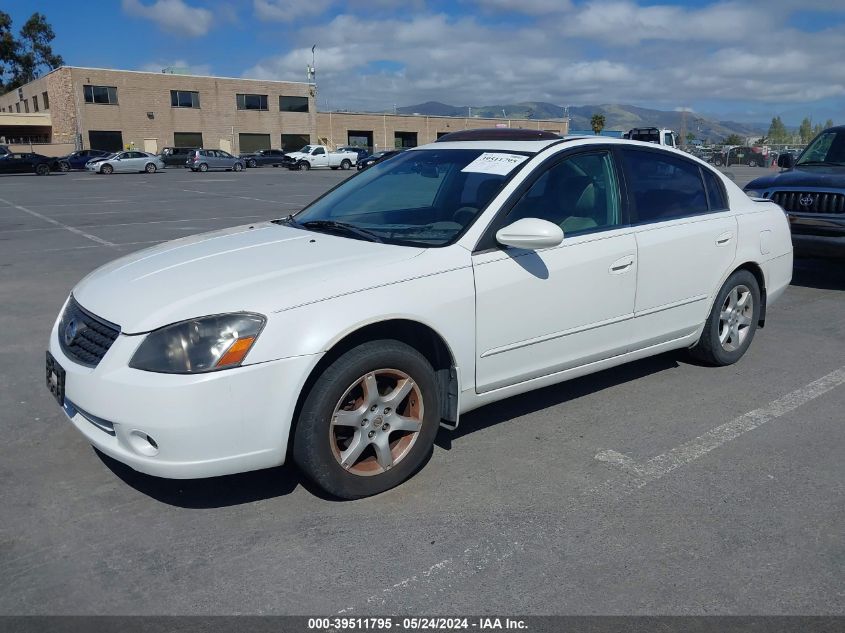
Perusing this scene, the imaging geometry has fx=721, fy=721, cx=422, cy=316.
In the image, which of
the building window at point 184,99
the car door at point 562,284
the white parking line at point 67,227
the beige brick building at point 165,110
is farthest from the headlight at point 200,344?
the building window at point 184,99

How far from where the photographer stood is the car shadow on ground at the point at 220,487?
3.48 meters

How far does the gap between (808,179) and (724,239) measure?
3932 mm

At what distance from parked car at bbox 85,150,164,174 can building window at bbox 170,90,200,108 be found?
61.2ft

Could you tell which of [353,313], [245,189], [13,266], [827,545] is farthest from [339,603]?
[245,189]

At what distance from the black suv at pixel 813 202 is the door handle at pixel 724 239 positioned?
3362 millimetres

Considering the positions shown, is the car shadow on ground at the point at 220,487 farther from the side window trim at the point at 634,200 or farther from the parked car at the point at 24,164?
the parked car at the point at 24,164

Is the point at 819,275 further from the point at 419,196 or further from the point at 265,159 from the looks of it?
the point at 265,159

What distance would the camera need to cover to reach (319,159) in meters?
49.6

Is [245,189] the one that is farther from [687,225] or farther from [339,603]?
[339,603]

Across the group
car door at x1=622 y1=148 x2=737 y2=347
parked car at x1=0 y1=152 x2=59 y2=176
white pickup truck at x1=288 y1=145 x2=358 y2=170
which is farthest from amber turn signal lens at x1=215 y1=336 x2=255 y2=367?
white pickup truck at x1=288 y1=145 x2=358 y2=170

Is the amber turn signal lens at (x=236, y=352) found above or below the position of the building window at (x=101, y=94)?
below

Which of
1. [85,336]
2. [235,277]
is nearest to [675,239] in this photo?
[235,277]

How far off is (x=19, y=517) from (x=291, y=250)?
1776 millimetres

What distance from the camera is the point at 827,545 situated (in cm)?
307
